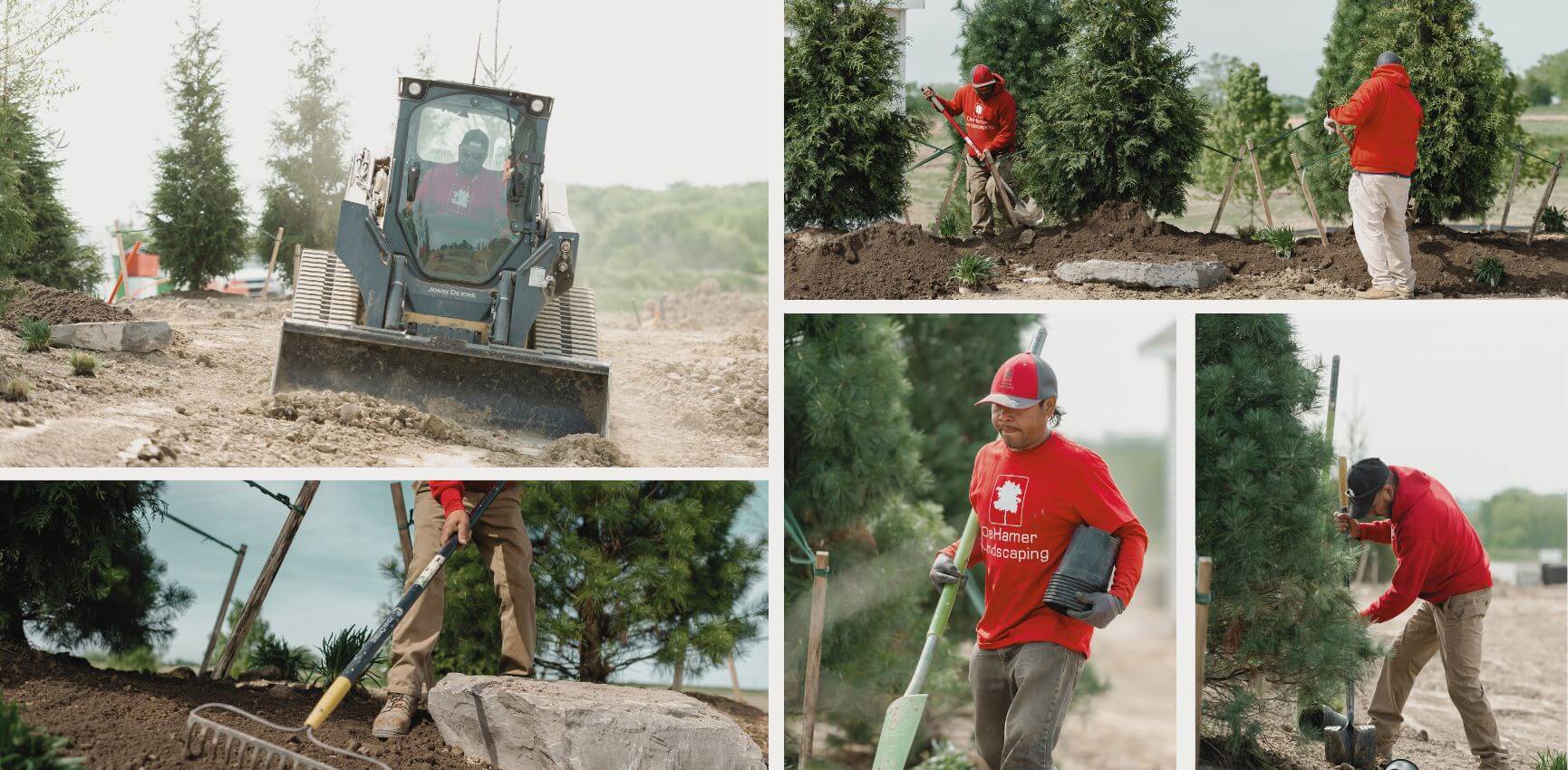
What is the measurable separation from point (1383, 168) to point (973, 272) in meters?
2.06

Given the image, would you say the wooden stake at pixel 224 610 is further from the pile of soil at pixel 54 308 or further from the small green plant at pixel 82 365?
the pile of soil at pixel 54 308

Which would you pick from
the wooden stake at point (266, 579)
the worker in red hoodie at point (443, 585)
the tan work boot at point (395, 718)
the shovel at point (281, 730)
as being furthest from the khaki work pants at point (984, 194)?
the tan work boot at point (395, 718)

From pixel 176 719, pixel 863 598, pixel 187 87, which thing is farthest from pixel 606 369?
pixel 187 87

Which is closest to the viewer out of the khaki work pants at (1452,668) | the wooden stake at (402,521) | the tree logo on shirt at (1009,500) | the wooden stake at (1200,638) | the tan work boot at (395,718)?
the tree logo on shirt at (1009,500)

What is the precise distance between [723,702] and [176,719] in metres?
2.50

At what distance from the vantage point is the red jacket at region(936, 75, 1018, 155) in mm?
6793

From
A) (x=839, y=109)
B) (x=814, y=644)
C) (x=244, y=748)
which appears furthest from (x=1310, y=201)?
(x=244, y=748)

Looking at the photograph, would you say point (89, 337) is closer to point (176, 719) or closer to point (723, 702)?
point (176, 719)

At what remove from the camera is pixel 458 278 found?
6449 mm

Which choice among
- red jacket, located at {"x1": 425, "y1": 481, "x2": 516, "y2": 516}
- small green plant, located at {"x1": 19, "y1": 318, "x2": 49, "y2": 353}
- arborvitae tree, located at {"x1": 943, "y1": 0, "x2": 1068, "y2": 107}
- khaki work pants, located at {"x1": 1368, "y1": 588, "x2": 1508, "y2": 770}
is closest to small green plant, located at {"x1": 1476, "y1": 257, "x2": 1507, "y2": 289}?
khaki work pants, located at {"x1": 1368, "y1": 588, "x2": 1508, "y2": 770}

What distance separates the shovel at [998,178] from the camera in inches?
266

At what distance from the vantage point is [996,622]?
423cm

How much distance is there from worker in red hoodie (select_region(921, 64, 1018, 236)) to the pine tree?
1.36m

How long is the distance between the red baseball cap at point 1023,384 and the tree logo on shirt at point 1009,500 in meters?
0.27
